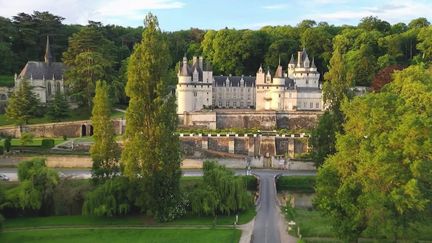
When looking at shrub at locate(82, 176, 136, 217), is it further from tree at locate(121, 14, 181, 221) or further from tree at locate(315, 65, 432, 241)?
tree at locate(315, 65, 432, 241)

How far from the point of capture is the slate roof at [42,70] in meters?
59.3

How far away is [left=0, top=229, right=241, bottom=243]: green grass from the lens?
24953mm

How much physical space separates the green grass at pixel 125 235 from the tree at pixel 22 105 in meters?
27.8

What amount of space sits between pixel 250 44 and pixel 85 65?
29129mm

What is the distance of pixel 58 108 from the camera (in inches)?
2131

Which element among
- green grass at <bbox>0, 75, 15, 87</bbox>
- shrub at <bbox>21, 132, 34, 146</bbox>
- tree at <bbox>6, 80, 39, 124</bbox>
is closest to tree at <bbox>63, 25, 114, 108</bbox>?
tree at <bbox>6, 80, 39, 124</bbox>

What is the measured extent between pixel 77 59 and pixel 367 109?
42.4m

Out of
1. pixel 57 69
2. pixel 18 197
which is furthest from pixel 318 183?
pixel 57 69

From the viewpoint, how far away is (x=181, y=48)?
3337 inches

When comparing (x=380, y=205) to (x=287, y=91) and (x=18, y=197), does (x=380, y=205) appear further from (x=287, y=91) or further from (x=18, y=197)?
(x=287, y=91)

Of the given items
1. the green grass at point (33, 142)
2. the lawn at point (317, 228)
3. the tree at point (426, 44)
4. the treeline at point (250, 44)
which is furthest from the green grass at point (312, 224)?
the tree at point (426, 44)

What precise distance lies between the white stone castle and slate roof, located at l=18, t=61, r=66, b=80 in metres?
15.0

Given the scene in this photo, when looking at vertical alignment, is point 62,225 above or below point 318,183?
below

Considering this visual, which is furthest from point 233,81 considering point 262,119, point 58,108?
point 58,108
